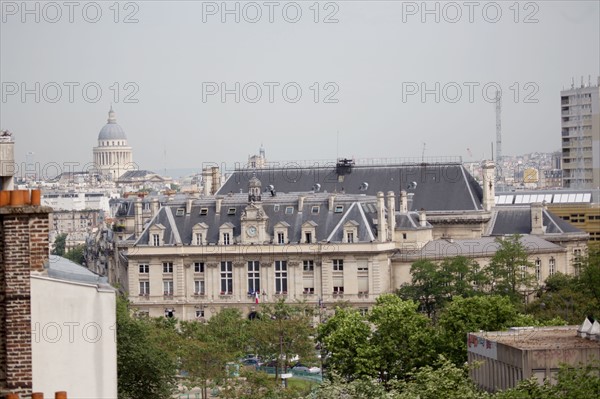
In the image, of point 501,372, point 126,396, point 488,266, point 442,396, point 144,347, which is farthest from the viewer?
point 488,266

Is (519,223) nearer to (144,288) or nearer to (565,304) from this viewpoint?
(144,288)

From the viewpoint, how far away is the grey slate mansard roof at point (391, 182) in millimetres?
144375

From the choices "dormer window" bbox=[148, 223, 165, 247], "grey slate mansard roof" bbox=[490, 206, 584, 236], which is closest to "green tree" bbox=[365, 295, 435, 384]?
"dormer window" bbox=[148, 223, 165, 247]

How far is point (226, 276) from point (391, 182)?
18.2 metres

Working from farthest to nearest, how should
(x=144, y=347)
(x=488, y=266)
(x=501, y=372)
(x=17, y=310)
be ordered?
(x=488, y=266) → (x=144, y=347) → (x=501, y=372) → (x=17, y=310)

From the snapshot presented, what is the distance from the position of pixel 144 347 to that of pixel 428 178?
68.7 metres

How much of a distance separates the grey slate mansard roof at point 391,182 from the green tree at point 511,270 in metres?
13.9

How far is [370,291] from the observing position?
426ft

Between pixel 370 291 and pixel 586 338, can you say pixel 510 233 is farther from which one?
pixel 586 338

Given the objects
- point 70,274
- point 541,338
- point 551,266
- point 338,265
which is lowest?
point 541,338

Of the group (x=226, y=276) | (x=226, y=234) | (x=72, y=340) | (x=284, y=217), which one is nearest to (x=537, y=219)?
(x=284, y=217)

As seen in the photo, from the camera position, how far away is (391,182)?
146125mm

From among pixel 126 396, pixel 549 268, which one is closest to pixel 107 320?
pixel 126 396

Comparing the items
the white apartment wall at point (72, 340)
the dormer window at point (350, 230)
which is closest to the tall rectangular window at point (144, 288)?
the dormer window at point (350, 230)
